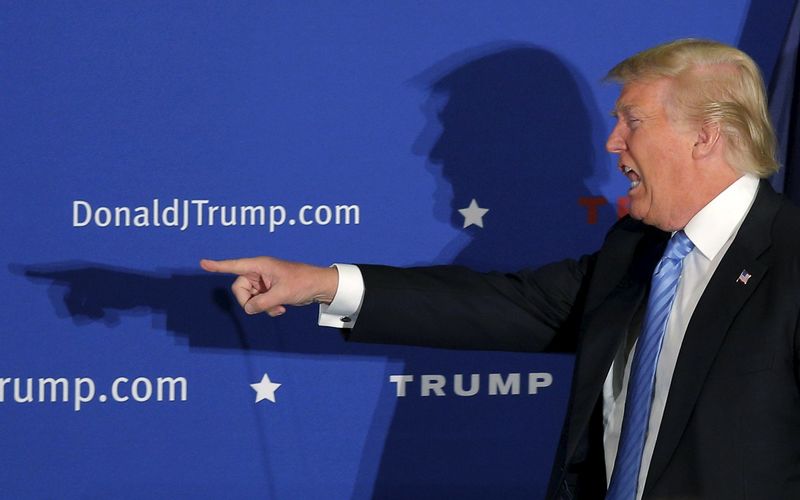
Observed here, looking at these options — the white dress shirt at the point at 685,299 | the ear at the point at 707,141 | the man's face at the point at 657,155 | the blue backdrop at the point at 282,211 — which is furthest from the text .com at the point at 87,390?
the ear at the point at 707,141

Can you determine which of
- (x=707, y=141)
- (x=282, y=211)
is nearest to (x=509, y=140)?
(x=282, y=211)

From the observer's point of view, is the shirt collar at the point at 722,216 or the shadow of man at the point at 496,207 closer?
the shirt collar at the point at 722,216

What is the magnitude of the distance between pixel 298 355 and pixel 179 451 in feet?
1.15

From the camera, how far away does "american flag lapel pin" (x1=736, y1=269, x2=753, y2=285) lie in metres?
1.67

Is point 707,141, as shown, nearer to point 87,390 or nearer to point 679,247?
point 679,247

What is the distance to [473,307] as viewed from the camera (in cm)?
210

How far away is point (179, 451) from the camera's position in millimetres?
2531

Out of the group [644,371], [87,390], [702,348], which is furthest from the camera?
[87,390]

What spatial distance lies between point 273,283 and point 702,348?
745 millimetres

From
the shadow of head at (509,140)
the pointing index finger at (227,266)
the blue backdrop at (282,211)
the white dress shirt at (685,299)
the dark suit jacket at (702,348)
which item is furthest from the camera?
the shadow of head at (509,140)

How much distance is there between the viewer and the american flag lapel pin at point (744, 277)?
1.67 metres

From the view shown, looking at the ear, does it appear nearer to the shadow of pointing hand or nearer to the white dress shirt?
the white dress shirt

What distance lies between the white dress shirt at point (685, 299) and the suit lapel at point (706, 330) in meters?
0.04

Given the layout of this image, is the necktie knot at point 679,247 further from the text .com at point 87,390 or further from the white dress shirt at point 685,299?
the text .com at point 87,390
